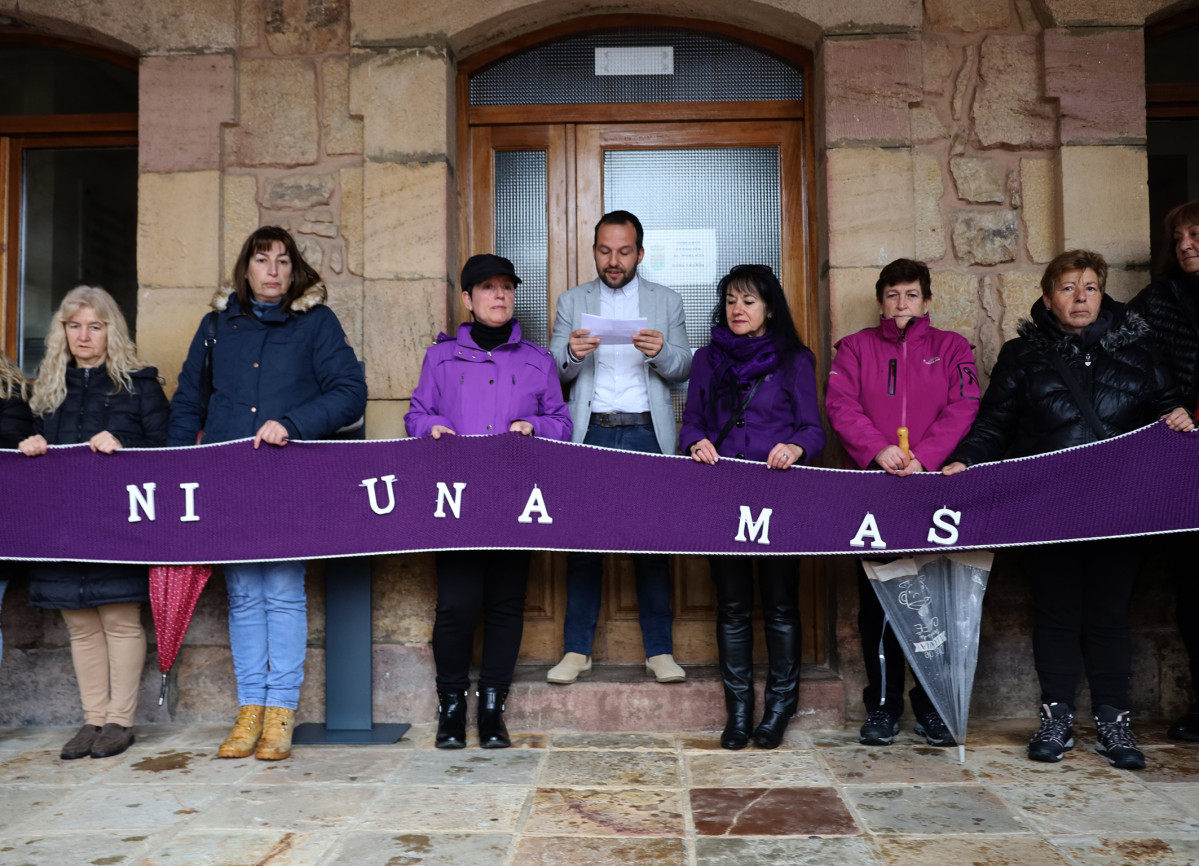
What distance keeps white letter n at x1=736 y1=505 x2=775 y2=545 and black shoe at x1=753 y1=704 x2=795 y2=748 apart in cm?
67

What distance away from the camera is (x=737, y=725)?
12.2ft

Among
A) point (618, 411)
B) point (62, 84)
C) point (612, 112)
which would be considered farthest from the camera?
point (62, 84)

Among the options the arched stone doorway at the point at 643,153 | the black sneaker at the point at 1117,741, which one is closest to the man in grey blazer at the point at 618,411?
Result: the arched stone doorway at the point at 643,153

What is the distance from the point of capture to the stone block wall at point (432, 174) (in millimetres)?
4180

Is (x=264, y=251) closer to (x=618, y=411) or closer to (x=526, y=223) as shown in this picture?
(x=526, y=223)

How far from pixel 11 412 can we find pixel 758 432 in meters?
2.81

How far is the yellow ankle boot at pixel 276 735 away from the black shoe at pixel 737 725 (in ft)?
5.13

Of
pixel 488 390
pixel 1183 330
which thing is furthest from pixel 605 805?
pixel 1183 330

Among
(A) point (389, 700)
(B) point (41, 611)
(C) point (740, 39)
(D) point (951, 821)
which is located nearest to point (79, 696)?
(B) point (41, 611)

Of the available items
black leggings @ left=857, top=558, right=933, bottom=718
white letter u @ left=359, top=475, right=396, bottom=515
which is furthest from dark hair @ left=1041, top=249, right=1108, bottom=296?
white letter u @ left=359, top=475, right=396, bottom=515

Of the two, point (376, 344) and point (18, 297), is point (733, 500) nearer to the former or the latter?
point (376, 344)

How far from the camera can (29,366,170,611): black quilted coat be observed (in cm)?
374

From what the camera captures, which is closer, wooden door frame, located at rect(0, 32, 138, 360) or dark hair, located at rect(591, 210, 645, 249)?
dark hair, located at rect(591, 210, 645, 249)

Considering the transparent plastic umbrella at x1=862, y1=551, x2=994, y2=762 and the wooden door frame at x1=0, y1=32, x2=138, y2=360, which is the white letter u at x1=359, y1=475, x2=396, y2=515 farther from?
the wooden door frame at x1=0, y1=32, x2=138, y2=360
